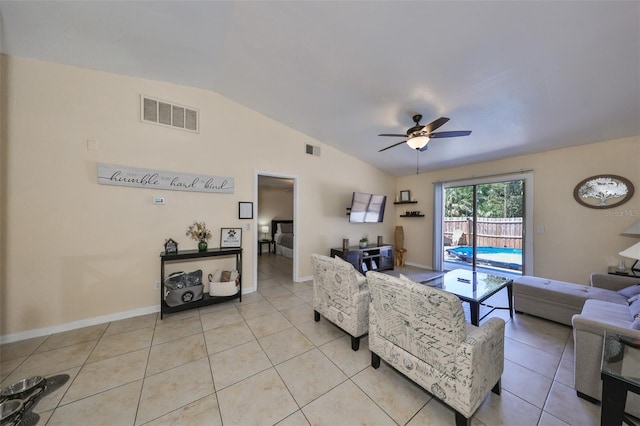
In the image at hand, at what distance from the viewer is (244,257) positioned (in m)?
3.61

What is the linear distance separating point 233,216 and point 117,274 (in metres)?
1.60

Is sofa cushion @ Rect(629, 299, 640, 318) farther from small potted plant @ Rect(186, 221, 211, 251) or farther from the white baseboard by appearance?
the white baseboard

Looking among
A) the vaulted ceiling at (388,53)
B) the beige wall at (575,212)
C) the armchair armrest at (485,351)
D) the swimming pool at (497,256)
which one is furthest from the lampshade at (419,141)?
the swimming pool at (497,256)

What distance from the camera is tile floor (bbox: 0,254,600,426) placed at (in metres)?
1.43

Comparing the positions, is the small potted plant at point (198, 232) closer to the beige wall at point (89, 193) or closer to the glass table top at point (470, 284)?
the beige wall at point (89, 193)

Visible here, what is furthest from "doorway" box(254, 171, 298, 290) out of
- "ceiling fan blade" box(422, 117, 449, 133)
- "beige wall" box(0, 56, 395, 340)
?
"ceiling fan blade" box(422, 117, 449, 133)

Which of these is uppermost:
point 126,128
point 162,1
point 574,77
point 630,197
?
point 162,1

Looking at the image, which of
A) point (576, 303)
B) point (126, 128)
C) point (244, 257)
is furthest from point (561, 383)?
point (126, 128)

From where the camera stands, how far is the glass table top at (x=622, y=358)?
103 cm

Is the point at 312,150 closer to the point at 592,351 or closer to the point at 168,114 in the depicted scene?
the point at 168,114

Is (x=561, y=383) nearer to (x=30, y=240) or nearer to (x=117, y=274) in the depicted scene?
(x=117, y=274)

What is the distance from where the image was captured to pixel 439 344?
1375 millimetres

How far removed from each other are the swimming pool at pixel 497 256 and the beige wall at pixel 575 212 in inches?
35.0

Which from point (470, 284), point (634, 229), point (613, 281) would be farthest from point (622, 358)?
point (634, 229)
